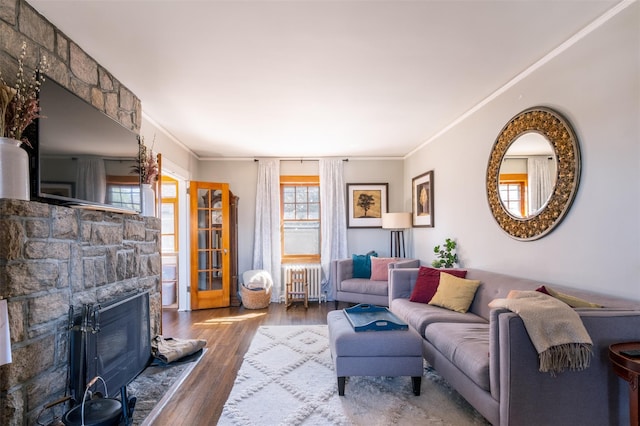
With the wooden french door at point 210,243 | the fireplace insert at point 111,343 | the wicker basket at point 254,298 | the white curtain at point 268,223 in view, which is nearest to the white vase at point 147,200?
the fireplace insert at point 111,343

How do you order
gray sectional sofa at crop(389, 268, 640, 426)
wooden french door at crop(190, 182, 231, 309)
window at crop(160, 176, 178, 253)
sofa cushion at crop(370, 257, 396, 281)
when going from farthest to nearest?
window at crop(160, 176, 178, 253), wooden french door at crop(190, 182, 231, 309), sofa cushion at crop(370, 257, 396, 281), gray sectional sofa at crop(389, 268, 640, 426)

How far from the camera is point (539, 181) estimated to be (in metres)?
2.61

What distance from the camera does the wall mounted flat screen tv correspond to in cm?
188

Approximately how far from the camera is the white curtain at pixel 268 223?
568 cm

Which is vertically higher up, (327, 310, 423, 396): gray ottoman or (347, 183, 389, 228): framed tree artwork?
(347, 183, 389, 228): framed tree artwork

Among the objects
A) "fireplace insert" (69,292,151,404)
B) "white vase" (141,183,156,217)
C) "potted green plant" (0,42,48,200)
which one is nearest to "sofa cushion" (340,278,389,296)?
"fireplace insert" (69,292,151,404)

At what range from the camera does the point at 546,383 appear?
1742 millimetres

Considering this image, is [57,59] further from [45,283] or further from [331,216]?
[331,216]

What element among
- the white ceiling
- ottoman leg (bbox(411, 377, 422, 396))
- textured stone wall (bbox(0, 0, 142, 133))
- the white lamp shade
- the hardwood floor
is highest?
the white ceiling

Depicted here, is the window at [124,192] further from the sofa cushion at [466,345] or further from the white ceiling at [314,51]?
the sofa cushion at [466,345]

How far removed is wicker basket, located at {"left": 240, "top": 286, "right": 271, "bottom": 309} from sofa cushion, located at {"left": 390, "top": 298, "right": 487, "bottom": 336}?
2519mm

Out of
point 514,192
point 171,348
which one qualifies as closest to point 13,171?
point 171,348

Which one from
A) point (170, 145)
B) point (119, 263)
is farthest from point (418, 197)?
point (119, 263)

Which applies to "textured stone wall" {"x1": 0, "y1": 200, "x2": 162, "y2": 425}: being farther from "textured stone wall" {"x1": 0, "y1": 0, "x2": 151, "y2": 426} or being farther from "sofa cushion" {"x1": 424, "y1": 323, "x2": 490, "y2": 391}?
"sofa cushion" {"x1": 424, "y1": 323, "x2": 490, "y2": 391}
